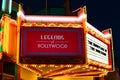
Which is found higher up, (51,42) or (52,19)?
(52,19)

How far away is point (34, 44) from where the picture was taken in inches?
612

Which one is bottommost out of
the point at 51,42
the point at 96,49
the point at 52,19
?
the point at 96,49

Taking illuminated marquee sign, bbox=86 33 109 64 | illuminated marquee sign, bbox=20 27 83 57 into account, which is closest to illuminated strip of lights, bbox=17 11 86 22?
illuminated marquee sign, bbox=20 27 83 57

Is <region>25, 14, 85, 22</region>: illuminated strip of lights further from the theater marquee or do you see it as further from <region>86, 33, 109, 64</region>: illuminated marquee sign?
<region>86, 33, 109, 64</region>: illuminated marquee sign

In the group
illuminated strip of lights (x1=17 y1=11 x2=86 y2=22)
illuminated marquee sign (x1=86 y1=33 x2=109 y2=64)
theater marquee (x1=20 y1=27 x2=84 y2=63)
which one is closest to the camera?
theater marquee (x1=20 y1=27 x2=84 y2=63)

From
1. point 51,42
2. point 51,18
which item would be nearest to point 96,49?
point 51,42

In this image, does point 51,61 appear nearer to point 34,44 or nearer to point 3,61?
point 34,44

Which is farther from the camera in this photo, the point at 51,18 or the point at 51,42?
the point at 51,18

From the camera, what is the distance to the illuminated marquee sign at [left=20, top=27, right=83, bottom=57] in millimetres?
15504

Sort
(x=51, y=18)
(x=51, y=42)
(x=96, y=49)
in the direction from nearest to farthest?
(x=51, y=42), (x=51, y=18), (x=96, y=49)

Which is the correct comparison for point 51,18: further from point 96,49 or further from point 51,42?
point 96,49

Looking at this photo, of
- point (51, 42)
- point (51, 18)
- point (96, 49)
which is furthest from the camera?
point (96, 49)

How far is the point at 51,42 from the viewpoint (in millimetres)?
15656

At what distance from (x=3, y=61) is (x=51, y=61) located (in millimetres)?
2320
